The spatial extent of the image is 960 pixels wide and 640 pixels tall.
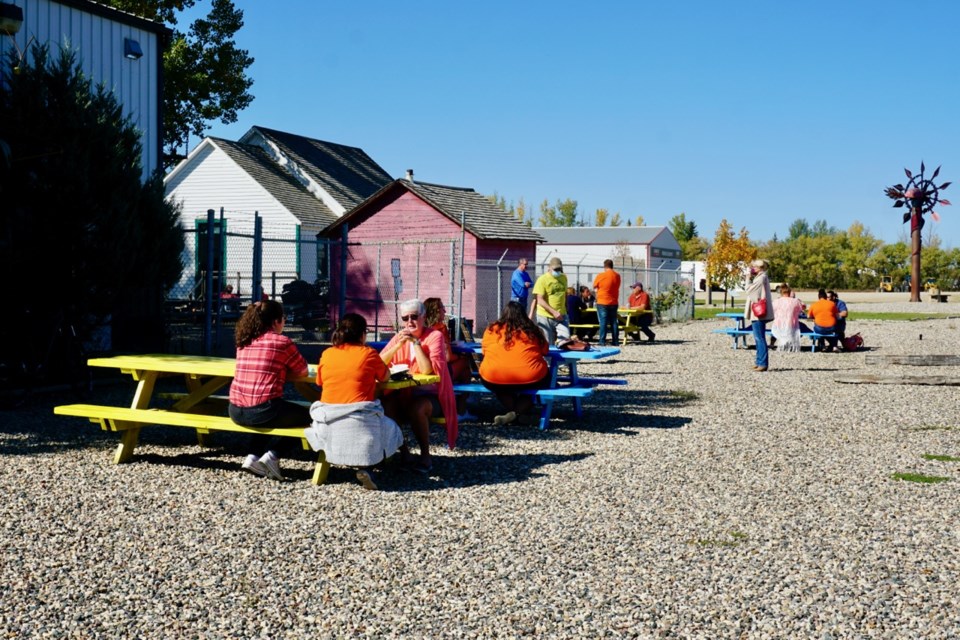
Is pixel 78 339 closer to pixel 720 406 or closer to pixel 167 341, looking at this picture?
pixel 167 341

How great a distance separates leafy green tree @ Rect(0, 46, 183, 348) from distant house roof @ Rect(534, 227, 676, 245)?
65.1m

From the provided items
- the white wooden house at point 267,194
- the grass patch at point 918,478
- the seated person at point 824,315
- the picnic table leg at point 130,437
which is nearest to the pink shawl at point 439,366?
the picnic table leg at point 130,437

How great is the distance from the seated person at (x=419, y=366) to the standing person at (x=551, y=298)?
19.8 ft

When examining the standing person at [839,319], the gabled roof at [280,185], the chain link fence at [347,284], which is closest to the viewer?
the standing person at [839,319]

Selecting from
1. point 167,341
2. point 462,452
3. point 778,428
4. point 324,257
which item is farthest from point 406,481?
point 324,257

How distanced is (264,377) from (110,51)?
8.86 metres

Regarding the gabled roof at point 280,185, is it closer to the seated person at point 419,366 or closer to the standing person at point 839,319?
the standing person at point 839,319

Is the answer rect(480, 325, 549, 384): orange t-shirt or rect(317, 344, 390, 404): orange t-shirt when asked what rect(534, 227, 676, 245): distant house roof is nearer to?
rect(480, 325, 549, 384): orange t-shirt

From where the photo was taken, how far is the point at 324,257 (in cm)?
2958

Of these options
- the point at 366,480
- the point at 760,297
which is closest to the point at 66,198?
the point at 366,480

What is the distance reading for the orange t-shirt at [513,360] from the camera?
9.19 metres

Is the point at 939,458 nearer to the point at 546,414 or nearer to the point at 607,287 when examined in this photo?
the point at 546,414

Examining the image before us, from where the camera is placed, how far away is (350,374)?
6641 mm

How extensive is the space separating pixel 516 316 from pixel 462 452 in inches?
65.6
